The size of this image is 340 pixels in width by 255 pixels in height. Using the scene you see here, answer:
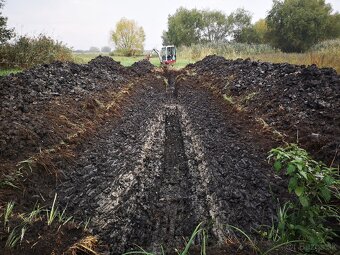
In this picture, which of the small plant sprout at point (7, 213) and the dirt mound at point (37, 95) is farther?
the dirt mound at point (37, 95)

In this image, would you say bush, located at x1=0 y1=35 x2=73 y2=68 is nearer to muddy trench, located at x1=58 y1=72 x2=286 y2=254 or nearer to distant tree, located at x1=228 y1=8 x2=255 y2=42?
muddy trench, located at x1=58 y1=72 x2=286 y2=254

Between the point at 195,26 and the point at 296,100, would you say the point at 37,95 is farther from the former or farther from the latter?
the point at 195,26

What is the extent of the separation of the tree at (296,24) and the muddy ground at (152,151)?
2441 centimetres

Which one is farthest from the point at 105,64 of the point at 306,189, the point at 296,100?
the point at 306,189

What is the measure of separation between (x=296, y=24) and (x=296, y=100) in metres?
27.3

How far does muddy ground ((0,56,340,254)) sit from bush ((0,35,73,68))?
423 centimetres

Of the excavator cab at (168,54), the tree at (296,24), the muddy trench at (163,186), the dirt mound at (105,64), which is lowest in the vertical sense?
the muddy trench at (163,186)

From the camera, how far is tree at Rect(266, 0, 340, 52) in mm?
28062

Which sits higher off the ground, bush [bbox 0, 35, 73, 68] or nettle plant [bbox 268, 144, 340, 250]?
bush [bbox 0, 35, 73, 68]

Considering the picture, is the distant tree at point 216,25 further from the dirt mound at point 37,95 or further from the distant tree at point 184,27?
the dirt mound at point 37,95

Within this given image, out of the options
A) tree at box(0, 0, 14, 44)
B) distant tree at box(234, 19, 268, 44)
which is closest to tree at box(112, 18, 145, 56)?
distant tree at box(234, 19, 268, 44)

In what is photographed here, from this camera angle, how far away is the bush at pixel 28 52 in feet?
35.6

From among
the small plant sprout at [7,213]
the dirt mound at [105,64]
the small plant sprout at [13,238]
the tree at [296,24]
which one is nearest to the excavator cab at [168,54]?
the dirt mound at [105,64]

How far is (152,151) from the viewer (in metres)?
4.97
